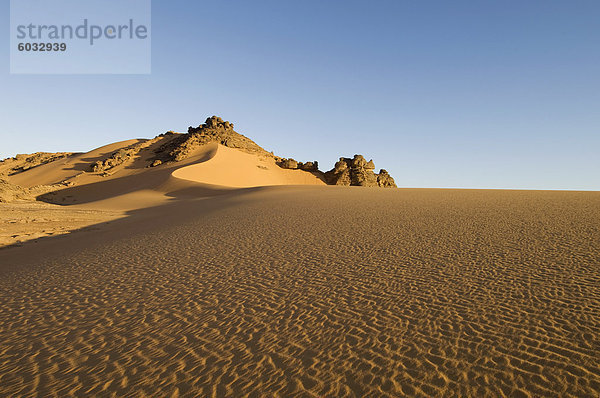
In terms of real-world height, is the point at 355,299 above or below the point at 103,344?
above

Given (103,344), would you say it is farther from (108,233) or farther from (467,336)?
(108,233)

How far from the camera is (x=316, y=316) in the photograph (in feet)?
20.1

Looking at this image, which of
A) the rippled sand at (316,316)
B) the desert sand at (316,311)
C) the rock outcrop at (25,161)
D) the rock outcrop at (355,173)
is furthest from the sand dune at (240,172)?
the rock outcrop at (25,161)

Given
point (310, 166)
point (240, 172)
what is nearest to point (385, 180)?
point (310, 166)

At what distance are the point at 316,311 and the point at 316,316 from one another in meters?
0.22

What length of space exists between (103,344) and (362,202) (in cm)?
1766

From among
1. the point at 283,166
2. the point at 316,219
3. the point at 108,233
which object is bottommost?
the point at 108,233

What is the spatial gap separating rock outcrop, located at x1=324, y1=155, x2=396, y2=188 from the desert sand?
3222cm

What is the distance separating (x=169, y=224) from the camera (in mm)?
17953

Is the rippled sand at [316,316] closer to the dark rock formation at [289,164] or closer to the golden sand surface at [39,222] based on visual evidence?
the golden sand surface at [39,222]

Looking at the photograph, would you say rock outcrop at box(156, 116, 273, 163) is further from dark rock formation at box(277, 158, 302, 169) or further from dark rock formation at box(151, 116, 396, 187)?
dark rock formation at box(277, 158, 302, 169)

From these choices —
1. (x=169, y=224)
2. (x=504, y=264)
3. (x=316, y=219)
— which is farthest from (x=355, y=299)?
(x=169, y=224)

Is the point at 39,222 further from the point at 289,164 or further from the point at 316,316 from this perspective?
the point at 289,164

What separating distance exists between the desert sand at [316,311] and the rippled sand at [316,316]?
0.03 meters
